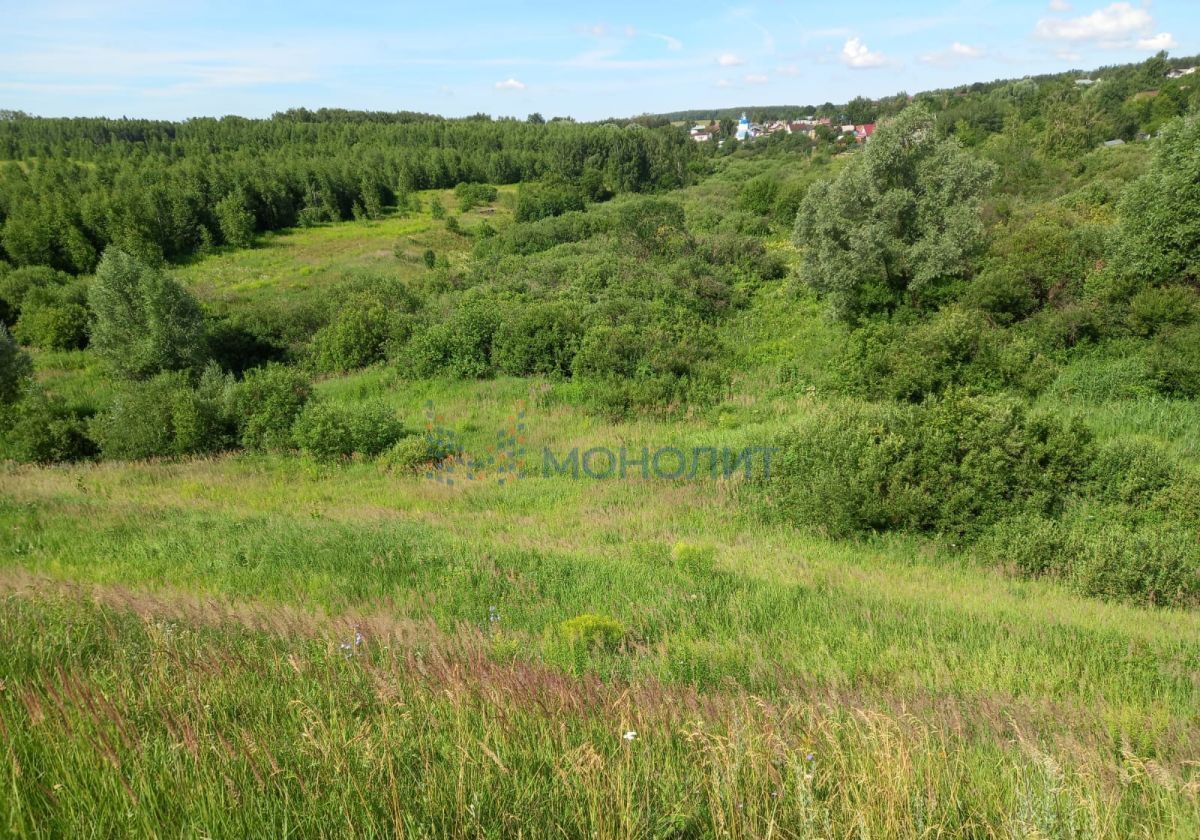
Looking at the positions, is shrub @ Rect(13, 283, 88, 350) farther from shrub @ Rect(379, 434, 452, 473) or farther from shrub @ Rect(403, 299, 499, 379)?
shrub @ Rect(379, 434, 452, 473)

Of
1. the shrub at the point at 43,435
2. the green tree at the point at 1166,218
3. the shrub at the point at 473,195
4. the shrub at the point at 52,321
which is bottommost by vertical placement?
the shrub at the point at 43,435

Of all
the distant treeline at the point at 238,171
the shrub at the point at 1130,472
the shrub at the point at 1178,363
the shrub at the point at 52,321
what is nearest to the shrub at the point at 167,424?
the shrub at the point at 1130,472

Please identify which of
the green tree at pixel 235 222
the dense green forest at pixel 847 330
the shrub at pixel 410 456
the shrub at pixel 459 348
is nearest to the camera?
the dense green forest at pixel 847 330

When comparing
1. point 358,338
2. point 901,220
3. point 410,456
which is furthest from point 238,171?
point 901,220

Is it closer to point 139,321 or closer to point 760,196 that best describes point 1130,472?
point 139,321

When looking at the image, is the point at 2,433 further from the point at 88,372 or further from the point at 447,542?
the point at 447,542

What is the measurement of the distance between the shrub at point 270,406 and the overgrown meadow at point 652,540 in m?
0.10

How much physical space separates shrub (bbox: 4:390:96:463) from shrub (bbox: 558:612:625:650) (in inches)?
834

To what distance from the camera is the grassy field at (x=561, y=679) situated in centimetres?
233

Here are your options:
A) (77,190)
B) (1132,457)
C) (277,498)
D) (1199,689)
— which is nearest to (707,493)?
(1132,457)

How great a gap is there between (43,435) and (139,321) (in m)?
11.4

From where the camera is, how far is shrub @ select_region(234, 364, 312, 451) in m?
17.6

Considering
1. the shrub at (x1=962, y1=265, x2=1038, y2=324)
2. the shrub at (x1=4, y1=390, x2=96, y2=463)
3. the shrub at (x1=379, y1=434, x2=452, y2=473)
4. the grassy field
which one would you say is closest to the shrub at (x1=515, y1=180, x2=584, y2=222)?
the shrub at (x1=4, y1=390, x2=96, y2=463)

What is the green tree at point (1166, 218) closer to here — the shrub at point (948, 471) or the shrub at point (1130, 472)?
the shrub at point (1130, 472)
